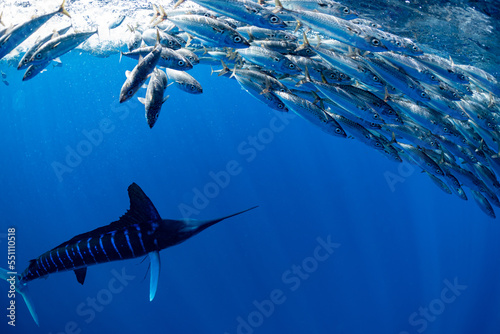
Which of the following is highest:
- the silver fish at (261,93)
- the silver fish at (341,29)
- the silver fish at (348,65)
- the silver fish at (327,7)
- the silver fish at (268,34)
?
the silver fish at (327,7)

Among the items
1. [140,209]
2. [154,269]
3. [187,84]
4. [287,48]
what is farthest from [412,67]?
[154,269]

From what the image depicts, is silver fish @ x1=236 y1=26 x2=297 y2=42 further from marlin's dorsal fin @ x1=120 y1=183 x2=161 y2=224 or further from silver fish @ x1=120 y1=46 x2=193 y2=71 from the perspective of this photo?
marlin's dorsal fin @ x1=120 y1=183 x2=161 y2=224

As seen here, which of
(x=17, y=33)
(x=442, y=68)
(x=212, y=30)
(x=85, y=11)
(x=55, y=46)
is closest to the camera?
(x=17, y=33)

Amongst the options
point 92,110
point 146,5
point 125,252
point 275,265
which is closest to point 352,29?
point 125,252

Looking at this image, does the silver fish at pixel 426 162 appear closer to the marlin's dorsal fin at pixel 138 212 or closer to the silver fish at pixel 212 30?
the silver fish at pixel 212 30

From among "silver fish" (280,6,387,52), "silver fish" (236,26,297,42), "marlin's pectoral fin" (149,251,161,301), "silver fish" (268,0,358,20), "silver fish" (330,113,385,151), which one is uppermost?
"silver fish" (268,0,358,20)

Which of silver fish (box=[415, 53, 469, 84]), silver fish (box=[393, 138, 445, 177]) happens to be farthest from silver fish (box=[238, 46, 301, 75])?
silver fish (box=[393, 138, 445, 177])

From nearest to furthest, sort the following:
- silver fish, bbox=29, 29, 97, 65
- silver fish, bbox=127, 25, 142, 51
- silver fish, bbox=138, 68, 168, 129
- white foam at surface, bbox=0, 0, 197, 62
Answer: silver fish, bbox=138, 68, 168, 129 < silver fish, bbox=29, 29, 97, 65 < silver fish, bbox=127, 25, 142, 51 < white foam at surface, bbox=0, 0, 197, 62

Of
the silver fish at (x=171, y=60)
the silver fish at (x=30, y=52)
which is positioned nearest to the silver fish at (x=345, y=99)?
the silver fish at (x=171, y=60)

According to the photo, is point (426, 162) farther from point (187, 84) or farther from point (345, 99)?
point (187, 84)

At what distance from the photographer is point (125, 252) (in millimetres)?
1943

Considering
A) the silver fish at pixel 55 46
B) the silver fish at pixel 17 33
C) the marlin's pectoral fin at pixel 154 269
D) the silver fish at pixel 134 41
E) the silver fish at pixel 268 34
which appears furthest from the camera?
the silver fish at pixel 134 41

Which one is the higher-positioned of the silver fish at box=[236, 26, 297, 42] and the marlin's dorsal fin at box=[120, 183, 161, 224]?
the silver fish at box=[236, 26, 297, 42]

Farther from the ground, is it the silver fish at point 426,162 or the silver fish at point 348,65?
the silver fish at point 348,65
